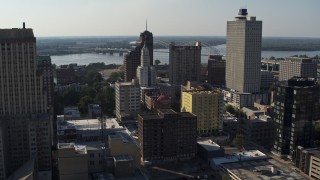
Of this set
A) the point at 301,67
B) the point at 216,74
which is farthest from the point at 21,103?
the point at 301,67

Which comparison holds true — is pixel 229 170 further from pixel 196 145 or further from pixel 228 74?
pixel 228 74

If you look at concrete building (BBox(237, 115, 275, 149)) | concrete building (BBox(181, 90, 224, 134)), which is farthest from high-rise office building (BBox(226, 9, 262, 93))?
concrete building (BBox(237, 115, 275, 149))

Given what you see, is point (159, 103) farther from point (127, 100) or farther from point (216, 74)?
point (216, 74)

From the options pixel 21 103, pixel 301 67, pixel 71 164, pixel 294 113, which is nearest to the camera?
pixel 71 164

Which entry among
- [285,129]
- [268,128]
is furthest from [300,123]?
[268,128]

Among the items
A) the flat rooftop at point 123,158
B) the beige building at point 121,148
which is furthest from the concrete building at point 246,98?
the flat rooftop at point 123,158

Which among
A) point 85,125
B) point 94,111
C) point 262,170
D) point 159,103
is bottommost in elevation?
point 262,170
